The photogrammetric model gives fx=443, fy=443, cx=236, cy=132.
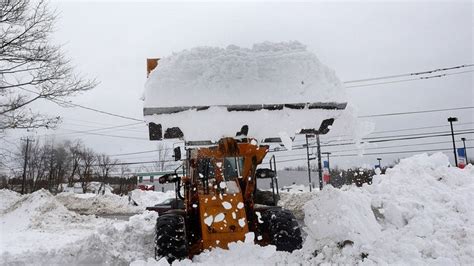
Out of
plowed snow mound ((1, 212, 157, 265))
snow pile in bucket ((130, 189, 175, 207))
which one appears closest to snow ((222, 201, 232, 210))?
plowed snow mound ((1, 212, 157, 265))

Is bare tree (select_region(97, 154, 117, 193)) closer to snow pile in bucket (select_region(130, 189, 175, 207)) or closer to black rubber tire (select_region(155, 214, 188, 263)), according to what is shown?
snow pile in bucket (select_region(130, 189, 175, 207))

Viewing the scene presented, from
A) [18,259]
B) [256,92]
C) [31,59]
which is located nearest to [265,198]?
[256,92]

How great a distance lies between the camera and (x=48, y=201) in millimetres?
18500

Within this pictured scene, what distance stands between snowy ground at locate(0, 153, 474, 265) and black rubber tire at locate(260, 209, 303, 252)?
0.28 meters

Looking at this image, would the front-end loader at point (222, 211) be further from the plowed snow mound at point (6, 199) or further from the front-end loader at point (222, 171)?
the plowed snow mound at point (6, 199)

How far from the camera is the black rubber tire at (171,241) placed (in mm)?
5582

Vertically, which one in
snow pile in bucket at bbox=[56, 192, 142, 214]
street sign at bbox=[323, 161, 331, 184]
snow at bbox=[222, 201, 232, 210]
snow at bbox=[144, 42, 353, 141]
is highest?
snow at bbox=[144, 42, 353, 141]

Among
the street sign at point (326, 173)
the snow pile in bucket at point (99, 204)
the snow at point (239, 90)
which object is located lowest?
the snow pile in bucket at point (99, 204)

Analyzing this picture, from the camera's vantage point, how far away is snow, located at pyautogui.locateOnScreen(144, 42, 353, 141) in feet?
16.0

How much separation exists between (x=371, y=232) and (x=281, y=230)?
126cm

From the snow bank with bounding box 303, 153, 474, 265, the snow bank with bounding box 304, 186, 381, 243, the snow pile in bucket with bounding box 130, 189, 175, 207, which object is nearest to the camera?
the snow bank with bounding box 303, 153, 474, 265

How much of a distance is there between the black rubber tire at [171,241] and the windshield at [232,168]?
1.16 metres

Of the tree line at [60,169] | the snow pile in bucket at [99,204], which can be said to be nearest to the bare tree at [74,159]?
the tree line at [60,169]

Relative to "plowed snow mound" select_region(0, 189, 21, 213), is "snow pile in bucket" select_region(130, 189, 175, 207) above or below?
below
